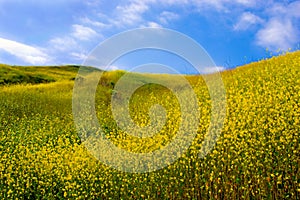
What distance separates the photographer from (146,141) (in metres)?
10.4

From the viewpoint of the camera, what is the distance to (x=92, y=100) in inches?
840

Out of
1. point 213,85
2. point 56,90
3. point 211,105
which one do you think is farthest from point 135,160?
point 56,90

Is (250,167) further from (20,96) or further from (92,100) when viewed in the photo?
(20,96)

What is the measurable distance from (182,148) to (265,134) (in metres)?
1.88

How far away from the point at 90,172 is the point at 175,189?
7.60ft

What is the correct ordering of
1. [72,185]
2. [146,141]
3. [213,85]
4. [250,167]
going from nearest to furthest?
[250,167] → [72,185] → [146,141] → [213,85]

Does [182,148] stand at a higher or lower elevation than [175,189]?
higher

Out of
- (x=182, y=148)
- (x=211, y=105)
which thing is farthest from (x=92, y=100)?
(x=182, y=148)

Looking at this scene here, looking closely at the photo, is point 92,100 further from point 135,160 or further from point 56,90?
point 135,160

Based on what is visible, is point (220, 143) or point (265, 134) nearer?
point (220, 143)

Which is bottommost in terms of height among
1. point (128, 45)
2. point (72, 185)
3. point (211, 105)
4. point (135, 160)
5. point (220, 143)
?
point (72, 185)

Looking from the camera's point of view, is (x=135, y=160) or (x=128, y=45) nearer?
(x=135, y=160)

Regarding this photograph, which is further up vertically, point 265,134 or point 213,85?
point 213,85

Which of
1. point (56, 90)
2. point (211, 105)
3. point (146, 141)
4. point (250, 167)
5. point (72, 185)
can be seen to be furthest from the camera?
point (56, 90)
